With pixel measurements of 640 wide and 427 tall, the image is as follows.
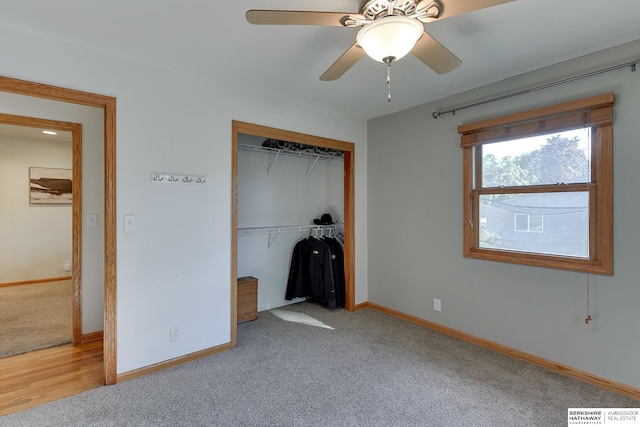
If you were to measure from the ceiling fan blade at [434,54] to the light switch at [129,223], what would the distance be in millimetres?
2211

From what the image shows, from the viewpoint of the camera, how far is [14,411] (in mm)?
1918

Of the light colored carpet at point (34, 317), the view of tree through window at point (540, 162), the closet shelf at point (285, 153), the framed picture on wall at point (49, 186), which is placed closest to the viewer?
the view of tree through window at point (540, 162)

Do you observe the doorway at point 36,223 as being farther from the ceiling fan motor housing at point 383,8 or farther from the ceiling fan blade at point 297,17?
the ceiling fan motor housing at point 383,8

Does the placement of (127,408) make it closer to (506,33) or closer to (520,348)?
(520,348)

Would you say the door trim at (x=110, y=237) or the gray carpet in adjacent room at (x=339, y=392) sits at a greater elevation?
the door trim at (x=110, y=237)

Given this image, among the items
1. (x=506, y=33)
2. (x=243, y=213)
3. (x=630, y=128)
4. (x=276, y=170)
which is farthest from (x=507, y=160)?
(x=243, y=213)

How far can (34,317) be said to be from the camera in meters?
3.51

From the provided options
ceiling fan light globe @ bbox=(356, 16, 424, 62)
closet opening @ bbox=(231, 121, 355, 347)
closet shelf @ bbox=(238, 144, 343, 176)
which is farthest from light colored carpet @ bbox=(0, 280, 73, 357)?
ceiling fan light globe @ bbox=(356, 16, 424, 62)

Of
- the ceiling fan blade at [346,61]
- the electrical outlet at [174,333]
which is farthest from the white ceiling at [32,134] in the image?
the ceiling fan blade at [346,61]

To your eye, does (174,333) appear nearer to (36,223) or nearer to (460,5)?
(460,5)

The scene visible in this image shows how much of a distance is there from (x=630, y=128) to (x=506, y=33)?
1.10 m

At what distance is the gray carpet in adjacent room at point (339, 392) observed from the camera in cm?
186

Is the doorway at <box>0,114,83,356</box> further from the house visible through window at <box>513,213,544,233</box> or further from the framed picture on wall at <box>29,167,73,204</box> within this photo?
the house visible through window at <box>513,213,544,233</box>

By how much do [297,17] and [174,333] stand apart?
2.44m
